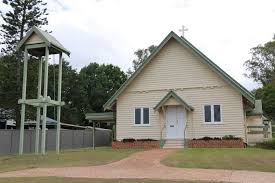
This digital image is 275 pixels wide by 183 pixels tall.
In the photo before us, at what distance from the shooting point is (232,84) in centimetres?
2470

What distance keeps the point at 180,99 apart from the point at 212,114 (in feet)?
7.99

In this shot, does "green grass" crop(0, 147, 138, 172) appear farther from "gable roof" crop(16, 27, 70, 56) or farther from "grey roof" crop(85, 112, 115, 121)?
"grey roof" crop(85, 112, 115, 121)

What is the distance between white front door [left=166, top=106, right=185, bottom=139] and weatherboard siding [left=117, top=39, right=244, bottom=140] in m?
0.43

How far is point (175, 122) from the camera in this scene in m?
26.3

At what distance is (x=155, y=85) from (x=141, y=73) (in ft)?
4.69

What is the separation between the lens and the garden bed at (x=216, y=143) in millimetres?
23641

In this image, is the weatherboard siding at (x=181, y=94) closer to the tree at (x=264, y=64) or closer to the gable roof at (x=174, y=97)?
the gable roof at (x=174, y=97)

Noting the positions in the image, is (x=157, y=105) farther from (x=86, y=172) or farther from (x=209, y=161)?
(x=86, y=172)

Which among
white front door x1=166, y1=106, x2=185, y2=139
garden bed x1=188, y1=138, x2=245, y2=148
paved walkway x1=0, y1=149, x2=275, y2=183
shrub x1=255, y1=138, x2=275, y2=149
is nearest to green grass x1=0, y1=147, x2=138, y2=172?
paved walkway x1=0, y1=149, x2=275, y2=183

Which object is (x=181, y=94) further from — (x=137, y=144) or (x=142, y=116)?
(x=137, y=144)

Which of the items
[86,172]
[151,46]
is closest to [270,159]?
[86,172]

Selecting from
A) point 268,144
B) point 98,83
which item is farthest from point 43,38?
point 98,83

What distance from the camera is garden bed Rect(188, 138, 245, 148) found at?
931 inches

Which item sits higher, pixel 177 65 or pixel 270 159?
pixel 177 65
